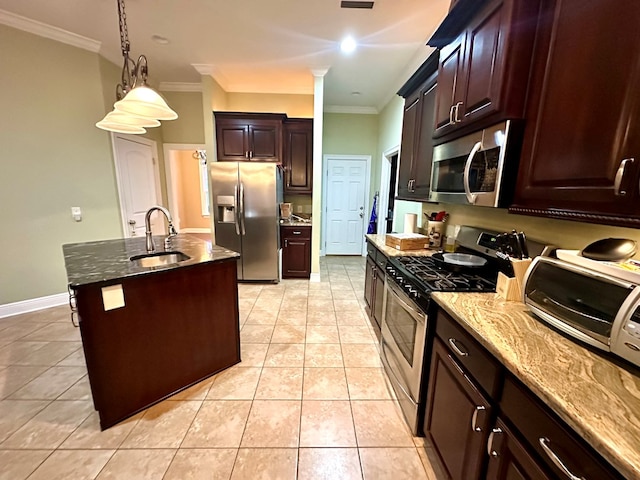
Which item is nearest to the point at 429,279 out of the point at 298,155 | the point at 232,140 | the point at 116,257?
the point at 116,257

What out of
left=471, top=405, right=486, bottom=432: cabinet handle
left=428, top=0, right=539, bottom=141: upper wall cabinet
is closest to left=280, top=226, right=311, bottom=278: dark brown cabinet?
left=428, top=0, right=539, bottom=141: upper wall cabinet

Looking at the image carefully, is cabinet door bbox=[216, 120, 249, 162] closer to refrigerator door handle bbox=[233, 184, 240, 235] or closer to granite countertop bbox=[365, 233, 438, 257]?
refrigerator door handle bbox=[233, 184, 240, 235]

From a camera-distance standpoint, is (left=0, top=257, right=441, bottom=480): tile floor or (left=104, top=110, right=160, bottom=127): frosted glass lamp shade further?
(left=104, top=110, right=160, bottom=127): frosted glass lamp shade

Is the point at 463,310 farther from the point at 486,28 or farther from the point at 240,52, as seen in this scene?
the point at 240,52

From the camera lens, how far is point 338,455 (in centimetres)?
148

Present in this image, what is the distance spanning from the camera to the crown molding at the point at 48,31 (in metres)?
2.64

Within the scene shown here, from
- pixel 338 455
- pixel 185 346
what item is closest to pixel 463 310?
pixel 338 455

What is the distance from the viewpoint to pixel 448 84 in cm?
176

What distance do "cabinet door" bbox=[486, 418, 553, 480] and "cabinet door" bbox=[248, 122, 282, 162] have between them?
3980mm

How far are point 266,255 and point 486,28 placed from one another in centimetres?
334

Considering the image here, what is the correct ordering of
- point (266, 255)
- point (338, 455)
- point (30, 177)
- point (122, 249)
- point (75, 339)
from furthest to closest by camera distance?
1. point (266, 255)
2. point (30, 177)
3. point (75, 339)
4. point (122, 249)
5. point (338, 455)

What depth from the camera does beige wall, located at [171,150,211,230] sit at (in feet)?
24.9

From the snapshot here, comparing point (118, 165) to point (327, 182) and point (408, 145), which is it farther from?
point (408, 145)

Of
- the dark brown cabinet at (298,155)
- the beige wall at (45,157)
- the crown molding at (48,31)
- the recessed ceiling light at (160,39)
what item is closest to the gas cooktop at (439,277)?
the dark brown cabinet at (298,155)
